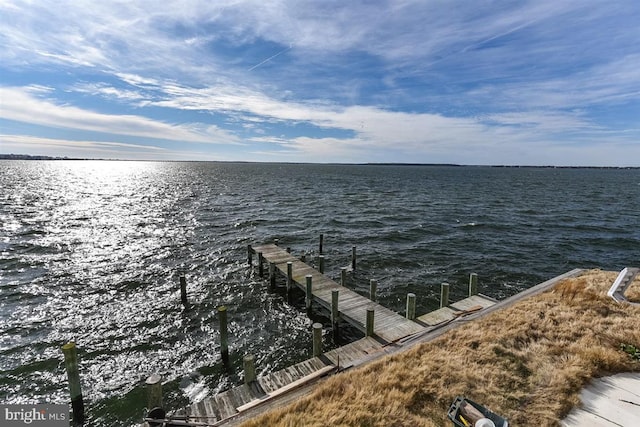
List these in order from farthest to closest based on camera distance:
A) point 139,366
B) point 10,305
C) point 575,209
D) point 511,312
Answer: point 575,209
point 10,305
point 139,366
point 511,312

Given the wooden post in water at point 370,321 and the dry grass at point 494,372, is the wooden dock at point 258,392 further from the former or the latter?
the wooden post in water at point 370,321

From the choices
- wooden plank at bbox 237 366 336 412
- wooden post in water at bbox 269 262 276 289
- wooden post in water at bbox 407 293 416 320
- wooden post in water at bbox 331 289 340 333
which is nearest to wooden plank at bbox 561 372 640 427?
wooden plank at bbox 237 366 336 412

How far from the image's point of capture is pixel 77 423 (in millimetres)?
9109

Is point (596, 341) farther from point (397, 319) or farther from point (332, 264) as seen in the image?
point (332, 264)

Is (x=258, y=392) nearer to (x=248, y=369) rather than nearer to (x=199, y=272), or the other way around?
(x=248, y=369)

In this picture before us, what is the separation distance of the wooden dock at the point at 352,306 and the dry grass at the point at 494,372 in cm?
221

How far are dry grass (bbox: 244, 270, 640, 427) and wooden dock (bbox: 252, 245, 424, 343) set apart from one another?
221 cm

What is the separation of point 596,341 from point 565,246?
2173 centimetres

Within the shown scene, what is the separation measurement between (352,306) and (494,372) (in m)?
6.98

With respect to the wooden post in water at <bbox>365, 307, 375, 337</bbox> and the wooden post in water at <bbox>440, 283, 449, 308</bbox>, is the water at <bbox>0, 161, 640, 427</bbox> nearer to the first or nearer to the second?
the wooden post in water at <bbox>440, 283, 449, 308</bbox>

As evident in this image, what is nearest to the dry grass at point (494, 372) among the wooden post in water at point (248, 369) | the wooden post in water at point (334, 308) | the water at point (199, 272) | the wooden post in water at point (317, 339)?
the wooden post in water at point (248, 369)

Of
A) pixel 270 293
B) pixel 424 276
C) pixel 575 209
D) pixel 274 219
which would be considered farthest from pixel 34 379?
pixel 575 209

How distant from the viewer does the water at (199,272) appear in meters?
11.3

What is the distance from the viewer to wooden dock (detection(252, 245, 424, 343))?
11156mm
